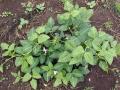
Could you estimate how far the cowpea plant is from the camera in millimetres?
2975

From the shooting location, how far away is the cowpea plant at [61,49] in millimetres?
2975

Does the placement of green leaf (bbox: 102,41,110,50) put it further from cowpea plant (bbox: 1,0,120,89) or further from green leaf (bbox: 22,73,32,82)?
green leaf (bbox: 22,73,32,82)

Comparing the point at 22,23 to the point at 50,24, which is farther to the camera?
the point at 22,23

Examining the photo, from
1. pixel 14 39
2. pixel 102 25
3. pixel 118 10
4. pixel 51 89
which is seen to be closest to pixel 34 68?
pixel 51 89

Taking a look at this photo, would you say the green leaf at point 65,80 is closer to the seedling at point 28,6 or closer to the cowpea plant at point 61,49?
the cowpea plant at point 61,49

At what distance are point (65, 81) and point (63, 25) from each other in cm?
58

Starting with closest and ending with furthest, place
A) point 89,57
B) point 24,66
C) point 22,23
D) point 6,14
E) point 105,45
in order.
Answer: point 89,57
point 105,45
point 24,66
point 22,23
point 6,14

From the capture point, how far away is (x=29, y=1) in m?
3.79

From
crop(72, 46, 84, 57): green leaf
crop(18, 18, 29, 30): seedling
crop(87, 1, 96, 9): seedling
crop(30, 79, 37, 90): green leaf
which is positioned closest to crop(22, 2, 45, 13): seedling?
crop(18, 18, 29, 30): seedling

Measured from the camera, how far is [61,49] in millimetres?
3145

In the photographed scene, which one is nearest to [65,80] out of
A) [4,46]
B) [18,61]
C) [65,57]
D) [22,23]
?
[65,57]

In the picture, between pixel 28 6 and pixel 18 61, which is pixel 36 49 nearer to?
pixel 18 61

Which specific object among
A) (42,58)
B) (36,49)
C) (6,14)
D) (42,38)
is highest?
(6,14)

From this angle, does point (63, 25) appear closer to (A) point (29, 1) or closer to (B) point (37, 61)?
(B) point (37, 61)
